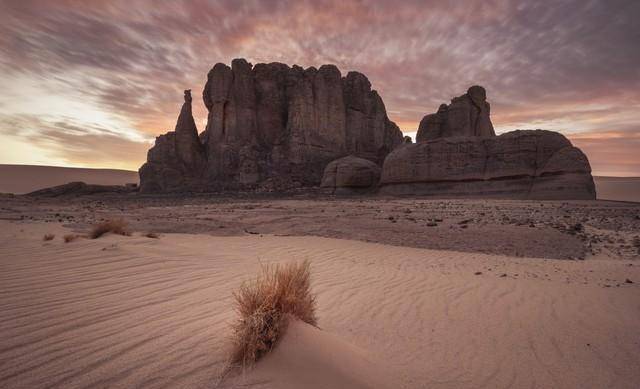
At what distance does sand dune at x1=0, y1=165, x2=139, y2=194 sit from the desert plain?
325 feet

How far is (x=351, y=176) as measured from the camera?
39.2 metres

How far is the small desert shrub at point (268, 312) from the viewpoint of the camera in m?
2.21

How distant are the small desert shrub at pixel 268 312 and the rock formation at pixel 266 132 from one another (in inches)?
1607

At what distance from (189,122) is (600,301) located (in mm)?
52560

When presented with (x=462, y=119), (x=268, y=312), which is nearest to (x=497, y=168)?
(x=462, y=119)

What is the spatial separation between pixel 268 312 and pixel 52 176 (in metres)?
135

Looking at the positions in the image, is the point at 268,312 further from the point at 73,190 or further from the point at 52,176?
the point at 52,176

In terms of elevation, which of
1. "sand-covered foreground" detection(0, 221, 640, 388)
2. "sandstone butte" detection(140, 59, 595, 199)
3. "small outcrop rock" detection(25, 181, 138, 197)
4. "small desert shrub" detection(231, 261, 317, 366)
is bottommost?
"sand-covered foreground" detection(0, 221, 640, 388)

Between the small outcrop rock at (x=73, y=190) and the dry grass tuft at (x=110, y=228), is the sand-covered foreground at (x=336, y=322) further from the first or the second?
the small outcrop rock at (x=73, y=190)

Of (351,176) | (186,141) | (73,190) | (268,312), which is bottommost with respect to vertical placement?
(268,312)

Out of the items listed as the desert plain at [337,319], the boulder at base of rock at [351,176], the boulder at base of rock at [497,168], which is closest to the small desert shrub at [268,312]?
the desert plain at [337,319]

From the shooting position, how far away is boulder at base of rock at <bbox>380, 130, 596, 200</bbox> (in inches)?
1075

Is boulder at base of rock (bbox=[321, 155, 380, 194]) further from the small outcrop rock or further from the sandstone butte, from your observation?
the small outcrop rock

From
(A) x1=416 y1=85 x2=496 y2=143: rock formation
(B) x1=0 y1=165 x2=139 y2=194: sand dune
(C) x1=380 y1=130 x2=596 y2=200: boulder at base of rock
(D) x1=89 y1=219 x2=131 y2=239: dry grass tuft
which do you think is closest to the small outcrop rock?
(C) x1=380 y1=130 x2=596 y2=200: boulder at base of rock
